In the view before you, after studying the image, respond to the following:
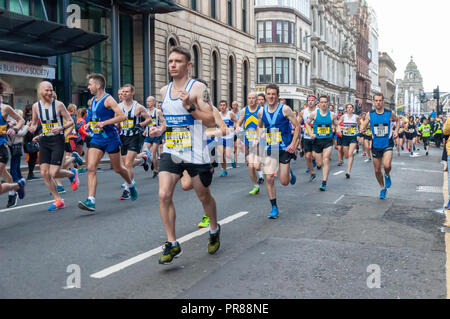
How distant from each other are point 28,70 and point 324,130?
1362 cm

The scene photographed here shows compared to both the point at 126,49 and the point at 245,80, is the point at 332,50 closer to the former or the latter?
the point at 245,80

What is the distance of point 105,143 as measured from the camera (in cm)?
830

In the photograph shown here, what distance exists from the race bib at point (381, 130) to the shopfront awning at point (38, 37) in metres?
12.3

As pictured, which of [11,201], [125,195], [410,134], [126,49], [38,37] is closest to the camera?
[11,201]

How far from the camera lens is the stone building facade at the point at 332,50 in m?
66.4

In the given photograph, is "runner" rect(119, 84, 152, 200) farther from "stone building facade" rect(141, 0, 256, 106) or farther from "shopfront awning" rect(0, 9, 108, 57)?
"stone building facade" rect(141, 0, 256, 106)

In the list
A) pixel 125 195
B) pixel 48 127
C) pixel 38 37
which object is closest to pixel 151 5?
pixel 38 37

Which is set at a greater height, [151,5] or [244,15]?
[244,15]

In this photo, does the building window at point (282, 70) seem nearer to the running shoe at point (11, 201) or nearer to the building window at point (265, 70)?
the building window at point (265, 70)

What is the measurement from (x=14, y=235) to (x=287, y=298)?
3.92 meters

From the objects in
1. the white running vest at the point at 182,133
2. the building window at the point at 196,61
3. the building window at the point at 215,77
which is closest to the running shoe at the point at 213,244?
the white running vest at the point at 182,133

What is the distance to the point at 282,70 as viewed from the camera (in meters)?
55.7

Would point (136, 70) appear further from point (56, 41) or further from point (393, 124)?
point (393, 124)
